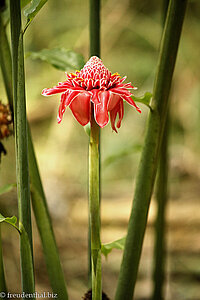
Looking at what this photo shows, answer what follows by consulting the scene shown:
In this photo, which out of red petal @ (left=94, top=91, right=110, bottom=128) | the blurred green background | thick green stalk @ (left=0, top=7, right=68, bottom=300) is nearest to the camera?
red petal @ (left=94, top=91, right=110, bottom=128)

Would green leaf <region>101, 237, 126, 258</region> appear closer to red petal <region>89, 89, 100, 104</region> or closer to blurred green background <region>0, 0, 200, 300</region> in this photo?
red petal <region>89, 89, 100, 104</region>

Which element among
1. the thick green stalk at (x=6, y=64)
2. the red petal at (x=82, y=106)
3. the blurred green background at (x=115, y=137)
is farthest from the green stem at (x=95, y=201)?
the blurred green background at (x=115, y=137)

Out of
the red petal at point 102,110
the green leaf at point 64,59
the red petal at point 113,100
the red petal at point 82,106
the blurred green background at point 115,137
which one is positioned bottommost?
the red petal at point 102,110

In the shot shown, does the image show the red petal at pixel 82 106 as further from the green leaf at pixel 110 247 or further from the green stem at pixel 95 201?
the green leaf at pixel 110 247

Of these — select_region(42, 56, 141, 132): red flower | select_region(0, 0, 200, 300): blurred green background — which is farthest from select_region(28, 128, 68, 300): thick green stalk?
select_region(0, 0, 200, 300): blurred green background

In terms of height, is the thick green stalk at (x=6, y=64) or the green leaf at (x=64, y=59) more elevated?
the green leaf at (x=64, y=59)

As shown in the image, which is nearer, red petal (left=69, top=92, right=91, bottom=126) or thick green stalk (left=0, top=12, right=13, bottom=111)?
red petal (left=69, top=92, right=91, bottom=126)
